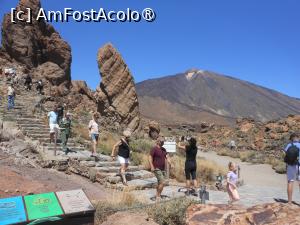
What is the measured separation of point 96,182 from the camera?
12.0m

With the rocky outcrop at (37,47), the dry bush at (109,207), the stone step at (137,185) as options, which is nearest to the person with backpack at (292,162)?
the stone step at (137,185)

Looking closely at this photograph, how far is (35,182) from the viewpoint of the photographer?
8812mm

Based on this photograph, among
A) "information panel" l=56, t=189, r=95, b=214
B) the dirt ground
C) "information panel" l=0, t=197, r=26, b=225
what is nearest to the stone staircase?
the dirt ground

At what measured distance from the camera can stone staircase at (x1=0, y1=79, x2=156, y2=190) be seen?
12016 mm

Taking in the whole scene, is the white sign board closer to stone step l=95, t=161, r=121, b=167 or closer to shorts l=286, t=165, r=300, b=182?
stone step l=95, t=161, r=121, b=167

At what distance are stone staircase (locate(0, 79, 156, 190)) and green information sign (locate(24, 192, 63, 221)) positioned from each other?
5141mm

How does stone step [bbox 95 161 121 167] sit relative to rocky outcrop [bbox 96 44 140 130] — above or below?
below

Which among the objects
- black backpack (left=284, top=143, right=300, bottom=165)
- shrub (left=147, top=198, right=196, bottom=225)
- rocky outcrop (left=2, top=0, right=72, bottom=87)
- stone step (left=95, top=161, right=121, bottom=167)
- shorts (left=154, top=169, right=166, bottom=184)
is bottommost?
shrub (left=147, top=198, right=196, bottom=225)

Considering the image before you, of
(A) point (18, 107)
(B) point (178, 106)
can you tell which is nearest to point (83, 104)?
(A) point (18, 107)

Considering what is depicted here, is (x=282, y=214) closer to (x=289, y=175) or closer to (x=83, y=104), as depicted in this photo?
(x=289, y=175)

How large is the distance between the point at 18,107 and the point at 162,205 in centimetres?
1456

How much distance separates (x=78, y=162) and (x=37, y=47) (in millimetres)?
27387

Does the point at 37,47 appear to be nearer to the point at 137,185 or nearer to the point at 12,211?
the point at 137,185

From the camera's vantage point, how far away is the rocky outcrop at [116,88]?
30750 millimetres
